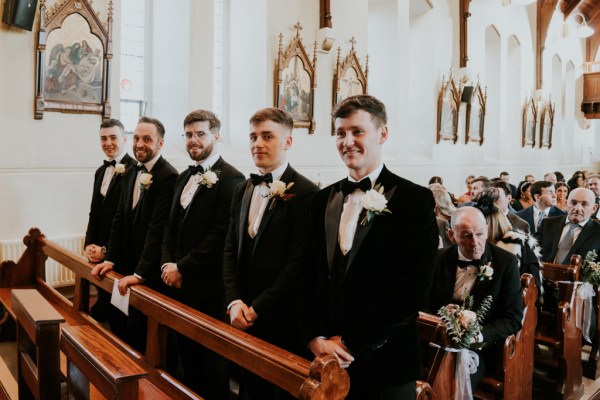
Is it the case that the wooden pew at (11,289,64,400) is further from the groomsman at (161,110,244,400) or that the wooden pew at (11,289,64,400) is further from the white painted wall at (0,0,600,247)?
the white painted wall at (0,0,600,247)

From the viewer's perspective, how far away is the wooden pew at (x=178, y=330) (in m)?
1.72

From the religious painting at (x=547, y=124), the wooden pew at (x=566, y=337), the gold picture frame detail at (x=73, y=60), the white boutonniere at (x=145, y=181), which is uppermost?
the religious painting at (x=547, y=124)

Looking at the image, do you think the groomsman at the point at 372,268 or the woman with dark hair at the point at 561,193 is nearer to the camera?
the groomsman at the point at 372,268

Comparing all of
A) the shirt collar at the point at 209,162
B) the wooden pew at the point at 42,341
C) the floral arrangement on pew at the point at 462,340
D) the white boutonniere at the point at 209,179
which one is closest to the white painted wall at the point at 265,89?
the shirt collar at the point at 209,162

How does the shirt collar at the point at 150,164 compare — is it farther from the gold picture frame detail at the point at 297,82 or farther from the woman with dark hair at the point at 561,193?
the woman with dark hair at the point at 561,193

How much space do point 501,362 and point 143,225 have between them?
2.64 meters

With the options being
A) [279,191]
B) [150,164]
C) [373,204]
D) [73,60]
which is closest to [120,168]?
[150,164]

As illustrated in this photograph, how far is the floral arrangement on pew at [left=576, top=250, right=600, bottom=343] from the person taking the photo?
4.55m

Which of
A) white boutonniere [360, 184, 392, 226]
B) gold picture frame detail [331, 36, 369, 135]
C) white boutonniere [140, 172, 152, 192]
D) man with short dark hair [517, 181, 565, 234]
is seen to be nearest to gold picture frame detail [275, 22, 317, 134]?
gold picture frame detail [331, 36, 369, 135]

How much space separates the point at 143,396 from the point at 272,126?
156cm

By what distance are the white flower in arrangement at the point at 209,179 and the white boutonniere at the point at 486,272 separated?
5.83ft

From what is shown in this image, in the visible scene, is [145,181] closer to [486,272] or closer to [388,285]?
[388,285]

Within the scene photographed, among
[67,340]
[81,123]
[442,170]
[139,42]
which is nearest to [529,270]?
[67,340]

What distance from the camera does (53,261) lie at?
5973mm
